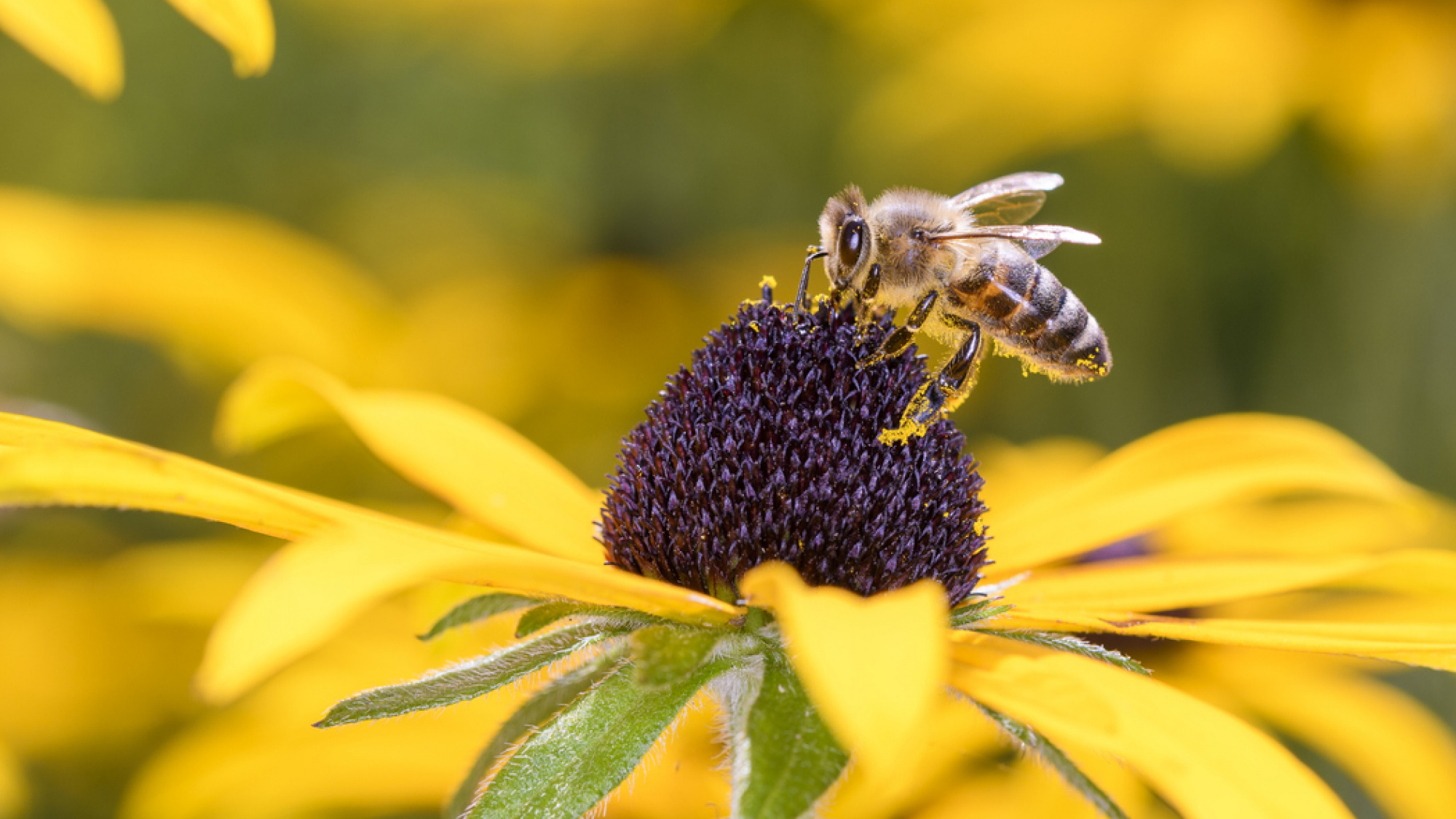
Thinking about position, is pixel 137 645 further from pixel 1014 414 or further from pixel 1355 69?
pixel 1355 69

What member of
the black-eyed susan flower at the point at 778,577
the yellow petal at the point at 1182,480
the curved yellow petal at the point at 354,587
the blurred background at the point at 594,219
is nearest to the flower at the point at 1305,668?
the blurred background at the point at 594,219

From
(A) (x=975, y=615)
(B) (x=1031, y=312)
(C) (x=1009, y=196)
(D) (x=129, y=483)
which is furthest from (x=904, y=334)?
(D) (x=129, y=483)

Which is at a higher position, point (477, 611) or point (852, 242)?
point (852, 242)

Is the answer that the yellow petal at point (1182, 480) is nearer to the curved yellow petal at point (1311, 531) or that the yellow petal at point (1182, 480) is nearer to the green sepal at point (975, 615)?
the green sepal at point (975, 615)

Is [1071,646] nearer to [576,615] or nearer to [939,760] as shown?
[576,615]

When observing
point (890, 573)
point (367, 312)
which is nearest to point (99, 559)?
point (367, 312)

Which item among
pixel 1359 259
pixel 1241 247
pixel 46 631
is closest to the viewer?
pixel 1359 259
